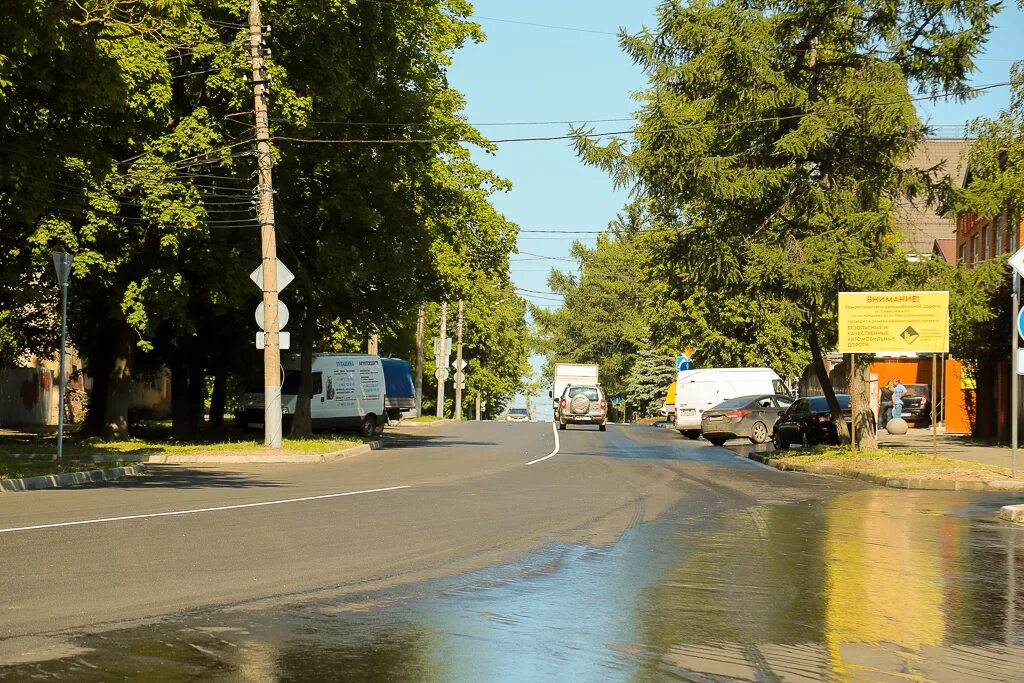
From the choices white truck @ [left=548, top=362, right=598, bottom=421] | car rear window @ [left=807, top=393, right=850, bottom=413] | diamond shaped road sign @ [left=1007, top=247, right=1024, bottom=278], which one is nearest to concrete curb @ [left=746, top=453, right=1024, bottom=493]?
diamond shaped road sign @ [left=1007, top=247, right=1024, bottom=278]

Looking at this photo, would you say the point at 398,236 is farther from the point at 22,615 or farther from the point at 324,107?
the point at 22,615

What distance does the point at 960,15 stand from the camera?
93.7ft

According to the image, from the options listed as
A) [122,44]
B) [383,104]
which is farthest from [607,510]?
[383,104]

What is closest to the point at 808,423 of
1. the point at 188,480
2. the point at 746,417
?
the point at 746,417

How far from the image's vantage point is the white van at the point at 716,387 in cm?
4391

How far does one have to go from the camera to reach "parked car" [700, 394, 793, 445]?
4078 cm

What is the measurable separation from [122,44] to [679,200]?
46.0 ft

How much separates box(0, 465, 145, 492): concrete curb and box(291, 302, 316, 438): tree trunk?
13.0 meters

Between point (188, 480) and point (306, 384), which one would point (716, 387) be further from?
point (188, 480)

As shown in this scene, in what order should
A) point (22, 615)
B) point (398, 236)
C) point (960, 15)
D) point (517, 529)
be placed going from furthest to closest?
1. point (398, 236)
2. point (960, 15)
3. point (517, 529)
4. point (22, 615)

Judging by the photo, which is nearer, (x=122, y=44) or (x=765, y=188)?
(x=122, y=44)

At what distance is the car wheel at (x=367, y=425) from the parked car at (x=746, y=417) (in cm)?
1069

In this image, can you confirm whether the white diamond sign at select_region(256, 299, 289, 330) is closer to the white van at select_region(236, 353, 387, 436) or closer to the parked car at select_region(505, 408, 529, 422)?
the white van at select_region(236, 353, 387, 436)

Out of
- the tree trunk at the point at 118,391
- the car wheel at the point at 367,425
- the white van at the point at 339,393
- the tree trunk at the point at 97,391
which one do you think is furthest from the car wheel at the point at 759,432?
the tree trunk at the point at 97,391
